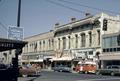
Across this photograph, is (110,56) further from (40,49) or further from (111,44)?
(40,49)

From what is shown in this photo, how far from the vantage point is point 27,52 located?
97.6 m

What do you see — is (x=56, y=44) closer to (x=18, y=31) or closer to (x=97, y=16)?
(x=97, y=16)

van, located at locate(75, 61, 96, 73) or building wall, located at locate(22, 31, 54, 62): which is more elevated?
building wall, located at locate(22, 31, 54, 62)

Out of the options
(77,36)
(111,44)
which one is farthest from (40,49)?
(111,44)

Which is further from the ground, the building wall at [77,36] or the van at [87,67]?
the building wall at [77,36]

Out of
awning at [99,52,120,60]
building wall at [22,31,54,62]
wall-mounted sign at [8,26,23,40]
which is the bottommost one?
awning at [99,52,120,60]

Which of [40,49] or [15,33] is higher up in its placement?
[40,49]

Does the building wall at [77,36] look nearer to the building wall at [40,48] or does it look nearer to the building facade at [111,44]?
the building facade at [111,44]

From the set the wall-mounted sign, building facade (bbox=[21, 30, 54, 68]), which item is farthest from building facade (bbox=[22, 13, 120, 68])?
the wall-mounted sign

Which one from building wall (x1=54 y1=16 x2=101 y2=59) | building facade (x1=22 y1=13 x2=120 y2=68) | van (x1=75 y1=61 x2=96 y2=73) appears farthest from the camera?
building wall (x1=54 y1=16 x2=101 y2=59)

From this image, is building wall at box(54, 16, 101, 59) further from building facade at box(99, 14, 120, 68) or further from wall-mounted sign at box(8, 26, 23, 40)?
wall-mounted sign at box(8, 26, 23, 40)

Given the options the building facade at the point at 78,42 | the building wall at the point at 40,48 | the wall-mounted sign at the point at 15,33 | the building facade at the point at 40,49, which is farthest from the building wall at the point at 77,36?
the wall-mounted sign at the point at 15,33

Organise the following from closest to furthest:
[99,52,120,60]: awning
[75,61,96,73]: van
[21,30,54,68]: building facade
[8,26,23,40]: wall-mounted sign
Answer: [8,26,23,40]: wall-mounted sign < [99,52,120,60]: awning < [75,61,96,73]: van < [21,30,54,68]: building facade

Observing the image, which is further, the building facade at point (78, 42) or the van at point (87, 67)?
the building facade at point (78, 42)
